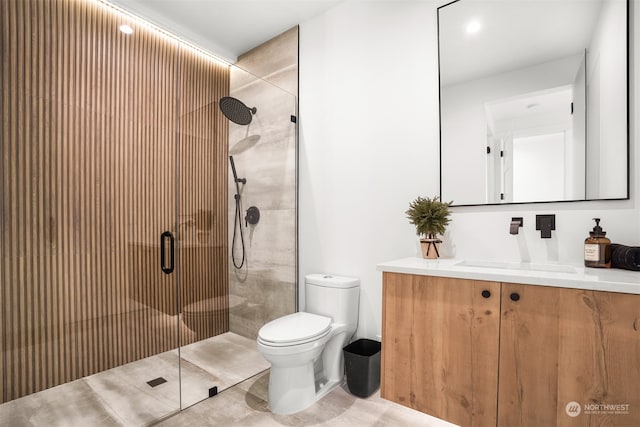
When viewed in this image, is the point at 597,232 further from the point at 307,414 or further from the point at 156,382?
the point at 156,382

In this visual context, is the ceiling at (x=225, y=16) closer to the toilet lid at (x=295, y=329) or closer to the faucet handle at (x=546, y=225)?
the faucet handle at (x=546, y=225)

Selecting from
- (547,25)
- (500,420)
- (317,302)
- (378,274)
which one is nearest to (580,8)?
(547,25)

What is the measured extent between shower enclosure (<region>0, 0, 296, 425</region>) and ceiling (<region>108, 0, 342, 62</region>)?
0.17m

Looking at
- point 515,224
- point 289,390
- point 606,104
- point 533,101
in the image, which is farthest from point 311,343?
point 606,104

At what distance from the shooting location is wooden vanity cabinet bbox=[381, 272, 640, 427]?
3.43ft

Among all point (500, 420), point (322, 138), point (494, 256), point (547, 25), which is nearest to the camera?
point (500, 420)

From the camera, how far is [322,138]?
247 centimetres

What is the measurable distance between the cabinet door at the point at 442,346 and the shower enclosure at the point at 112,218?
116cm

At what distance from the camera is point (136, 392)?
5.96 feet

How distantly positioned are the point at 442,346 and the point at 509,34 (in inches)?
66.3

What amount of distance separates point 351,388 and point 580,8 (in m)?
2.37

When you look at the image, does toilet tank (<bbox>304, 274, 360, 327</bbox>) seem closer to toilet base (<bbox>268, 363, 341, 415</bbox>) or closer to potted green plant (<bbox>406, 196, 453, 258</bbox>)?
toilet base (<bbox>268, 363, 341, 415</bbox>)

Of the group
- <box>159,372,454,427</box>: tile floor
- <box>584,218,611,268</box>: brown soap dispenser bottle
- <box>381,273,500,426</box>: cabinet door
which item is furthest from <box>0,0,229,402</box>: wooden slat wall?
<box>584,218,611,268</box>: brown soap dispenser bottle

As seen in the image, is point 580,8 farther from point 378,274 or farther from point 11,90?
point 11,90
